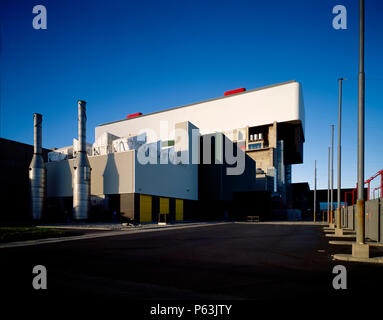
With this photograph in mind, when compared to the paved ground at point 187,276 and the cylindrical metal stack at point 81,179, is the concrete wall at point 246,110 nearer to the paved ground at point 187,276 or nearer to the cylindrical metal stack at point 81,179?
the cylindrical metal stack at point 81,179

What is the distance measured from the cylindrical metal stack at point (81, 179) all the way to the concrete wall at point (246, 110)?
39.5 meters

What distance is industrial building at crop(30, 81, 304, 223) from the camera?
31.6 m

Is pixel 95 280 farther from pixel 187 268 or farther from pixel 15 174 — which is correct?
pixel 15 174

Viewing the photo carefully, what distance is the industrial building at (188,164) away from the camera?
31625 millimetres

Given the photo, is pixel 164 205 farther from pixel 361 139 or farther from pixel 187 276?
pixel 187 276

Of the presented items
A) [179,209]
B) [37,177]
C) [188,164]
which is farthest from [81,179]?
[188,164]

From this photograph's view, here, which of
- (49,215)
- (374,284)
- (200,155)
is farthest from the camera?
(200,155)

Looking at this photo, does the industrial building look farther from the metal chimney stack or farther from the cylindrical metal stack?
the metal chimney stack

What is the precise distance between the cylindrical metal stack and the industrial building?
0.36 feet

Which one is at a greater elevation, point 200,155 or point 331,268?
point 200,155

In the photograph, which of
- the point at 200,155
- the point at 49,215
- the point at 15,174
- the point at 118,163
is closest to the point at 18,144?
the point at 15,174

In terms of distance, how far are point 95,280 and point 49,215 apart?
116 feet

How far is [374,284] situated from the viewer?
5668 mm
